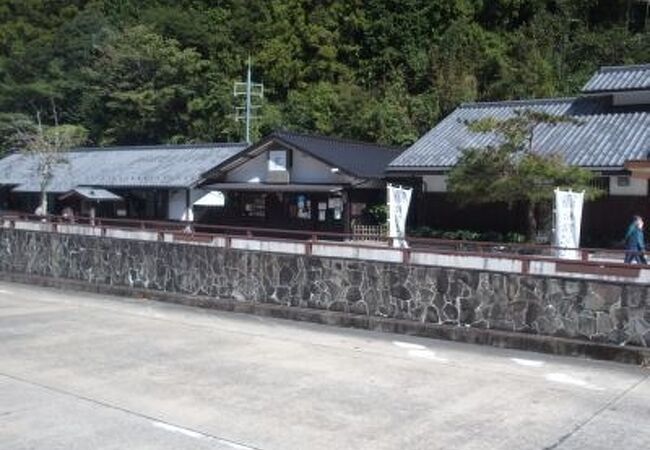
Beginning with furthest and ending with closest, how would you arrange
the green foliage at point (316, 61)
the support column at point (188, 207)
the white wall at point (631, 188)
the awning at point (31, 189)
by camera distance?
the green foliage at point (316, 61) < the awning at point (31, 189) < the support column at point (188, 207) < the white wall at point (631, 188)

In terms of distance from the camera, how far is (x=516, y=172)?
Answer: 2180 cm

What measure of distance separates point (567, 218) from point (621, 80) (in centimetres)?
1161

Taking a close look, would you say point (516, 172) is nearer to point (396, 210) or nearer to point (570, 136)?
point (396, 210)

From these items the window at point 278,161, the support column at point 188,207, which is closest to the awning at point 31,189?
the support column at point 188,207

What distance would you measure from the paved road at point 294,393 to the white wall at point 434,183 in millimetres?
15138

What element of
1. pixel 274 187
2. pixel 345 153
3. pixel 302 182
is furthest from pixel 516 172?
pixel 274 187

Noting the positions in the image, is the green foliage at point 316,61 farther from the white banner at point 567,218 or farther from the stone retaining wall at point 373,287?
the stone retaining wall at point 373,287

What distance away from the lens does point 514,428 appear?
7.68m

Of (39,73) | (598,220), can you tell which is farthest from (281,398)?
(39,73)

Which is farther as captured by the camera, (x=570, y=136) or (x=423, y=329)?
(x=570, y=136)

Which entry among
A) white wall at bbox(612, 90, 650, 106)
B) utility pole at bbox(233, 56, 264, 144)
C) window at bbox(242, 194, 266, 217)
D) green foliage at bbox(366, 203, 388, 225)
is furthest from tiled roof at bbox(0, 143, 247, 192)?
white wall at bbox(612, 90, 650, 106)

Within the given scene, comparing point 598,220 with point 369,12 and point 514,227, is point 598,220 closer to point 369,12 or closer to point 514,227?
point 514,227

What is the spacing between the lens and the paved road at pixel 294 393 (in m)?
7.28

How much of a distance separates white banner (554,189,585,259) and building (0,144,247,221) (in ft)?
65.1
